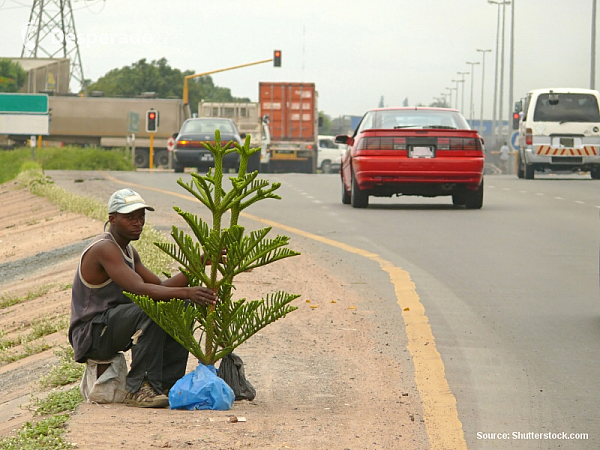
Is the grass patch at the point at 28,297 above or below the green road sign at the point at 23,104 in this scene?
below

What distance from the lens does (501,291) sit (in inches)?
379

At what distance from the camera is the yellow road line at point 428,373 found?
5.10m

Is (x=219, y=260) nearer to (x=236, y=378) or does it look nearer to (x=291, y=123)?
(x=236, y=378)

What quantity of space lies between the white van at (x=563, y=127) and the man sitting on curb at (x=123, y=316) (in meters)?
23.0

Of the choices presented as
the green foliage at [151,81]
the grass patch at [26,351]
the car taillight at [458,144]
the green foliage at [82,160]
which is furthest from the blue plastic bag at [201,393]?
the green foliage at [151,81]

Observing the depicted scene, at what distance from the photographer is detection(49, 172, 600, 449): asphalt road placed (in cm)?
565

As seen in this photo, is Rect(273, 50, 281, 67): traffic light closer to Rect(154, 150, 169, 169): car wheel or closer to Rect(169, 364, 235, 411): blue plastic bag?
Rect(154, 150, 169, 169): car wheel

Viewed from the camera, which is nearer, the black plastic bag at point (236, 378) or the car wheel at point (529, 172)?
the black plastic bag at point (236, 378)

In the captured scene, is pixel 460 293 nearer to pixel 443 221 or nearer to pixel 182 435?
Answer: pixel 182 435

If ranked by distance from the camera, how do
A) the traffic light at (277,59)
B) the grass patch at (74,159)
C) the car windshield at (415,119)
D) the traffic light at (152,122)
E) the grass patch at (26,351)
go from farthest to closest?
the traffic light at (277,59)
the traffic light at (152,122)
the grass patch at (74,159)
the car windshield at (415,119)
the grass patch at (26,351)

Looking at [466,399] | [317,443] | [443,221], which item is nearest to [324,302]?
[466,399]

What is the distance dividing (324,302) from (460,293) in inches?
48.9

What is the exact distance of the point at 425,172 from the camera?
17.0m

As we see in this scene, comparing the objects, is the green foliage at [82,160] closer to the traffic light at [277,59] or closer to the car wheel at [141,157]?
the car wheel at [141,157]
